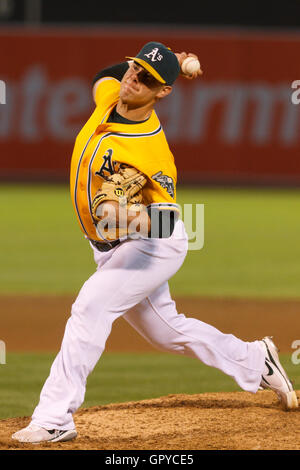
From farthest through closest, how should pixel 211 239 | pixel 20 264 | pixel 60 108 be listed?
1. pixel 60 108
2. pixel 211 239
3. pixel 20 264

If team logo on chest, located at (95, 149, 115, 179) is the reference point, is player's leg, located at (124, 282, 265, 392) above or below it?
below

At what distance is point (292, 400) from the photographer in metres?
5.13

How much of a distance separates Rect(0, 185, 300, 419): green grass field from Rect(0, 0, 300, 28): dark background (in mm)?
8229

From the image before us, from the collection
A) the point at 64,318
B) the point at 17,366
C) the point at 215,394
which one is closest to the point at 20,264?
the point at 64,318

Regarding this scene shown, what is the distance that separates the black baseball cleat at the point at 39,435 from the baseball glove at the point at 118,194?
A: 93 centimetres

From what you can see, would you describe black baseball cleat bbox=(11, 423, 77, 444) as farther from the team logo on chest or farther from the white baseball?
the white baseball

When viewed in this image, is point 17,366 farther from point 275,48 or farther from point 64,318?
point 275,48

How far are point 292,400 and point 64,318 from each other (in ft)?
10.6

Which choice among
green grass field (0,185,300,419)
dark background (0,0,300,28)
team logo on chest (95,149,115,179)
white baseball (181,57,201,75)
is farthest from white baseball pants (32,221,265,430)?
dark background (0,0,300,28)

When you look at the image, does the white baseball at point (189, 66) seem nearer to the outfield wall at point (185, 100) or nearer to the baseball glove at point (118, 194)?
the baseball glove at point (118, 194)

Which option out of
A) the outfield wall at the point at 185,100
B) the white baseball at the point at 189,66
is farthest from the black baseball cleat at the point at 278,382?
the outfield wall at the point at 185,100

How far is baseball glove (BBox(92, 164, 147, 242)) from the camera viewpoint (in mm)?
4216

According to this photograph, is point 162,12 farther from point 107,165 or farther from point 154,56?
point 107,165

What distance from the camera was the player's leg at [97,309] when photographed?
4285mm
